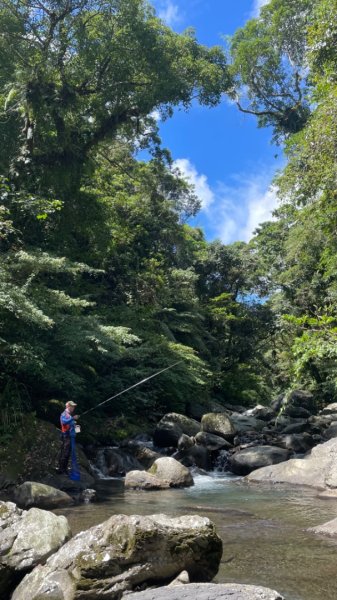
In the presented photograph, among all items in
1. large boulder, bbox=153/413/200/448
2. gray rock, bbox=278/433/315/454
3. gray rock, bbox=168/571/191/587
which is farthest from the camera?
gray rock, bbox=278/433/315/454

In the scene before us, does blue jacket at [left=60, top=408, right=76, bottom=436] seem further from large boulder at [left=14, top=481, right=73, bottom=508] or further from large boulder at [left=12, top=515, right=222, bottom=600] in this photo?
large boulder at [left=12, top=515, right=222, bottom=600]

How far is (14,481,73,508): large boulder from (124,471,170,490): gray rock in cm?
236

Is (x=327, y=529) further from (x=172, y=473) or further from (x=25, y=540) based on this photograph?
(x=172, y=473)

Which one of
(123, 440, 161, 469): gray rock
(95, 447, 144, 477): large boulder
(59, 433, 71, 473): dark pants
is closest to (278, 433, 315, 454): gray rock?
(123, 440, 161, 469): gray rock

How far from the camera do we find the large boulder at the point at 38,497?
8.74 metres

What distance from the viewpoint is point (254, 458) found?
1404cm

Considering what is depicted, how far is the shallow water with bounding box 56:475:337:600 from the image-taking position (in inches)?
213

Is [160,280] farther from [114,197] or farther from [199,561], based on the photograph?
[199,561]

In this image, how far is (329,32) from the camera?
41.2ft

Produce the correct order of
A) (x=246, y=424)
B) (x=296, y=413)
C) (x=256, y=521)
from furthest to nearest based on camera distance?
(x=296, y=413), (x=246, y=424), (x=256, y=521)

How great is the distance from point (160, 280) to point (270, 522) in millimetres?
16265

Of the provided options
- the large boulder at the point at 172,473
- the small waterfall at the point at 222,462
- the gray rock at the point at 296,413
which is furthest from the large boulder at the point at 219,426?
the gray rock at the point at 296,413

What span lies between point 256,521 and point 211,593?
431 cm

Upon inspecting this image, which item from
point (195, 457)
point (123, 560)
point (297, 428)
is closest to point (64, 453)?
point (195, 457)
